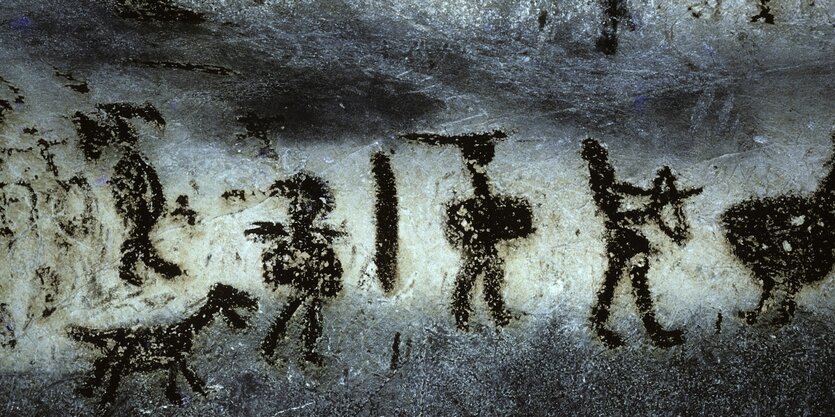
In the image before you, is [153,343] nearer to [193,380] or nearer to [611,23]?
[193,380]

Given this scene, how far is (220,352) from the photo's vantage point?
1.70m

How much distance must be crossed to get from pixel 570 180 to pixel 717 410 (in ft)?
2.64

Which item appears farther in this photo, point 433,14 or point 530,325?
point 433,14

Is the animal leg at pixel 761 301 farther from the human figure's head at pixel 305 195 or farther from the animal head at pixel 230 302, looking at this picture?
the animal head at pixel 230 302

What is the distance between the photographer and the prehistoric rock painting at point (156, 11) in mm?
1921

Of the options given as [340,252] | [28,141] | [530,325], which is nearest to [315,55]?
[340,252]

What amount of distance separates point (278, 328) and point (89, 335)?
0.52m

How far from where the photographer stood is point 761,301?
172 centimetres

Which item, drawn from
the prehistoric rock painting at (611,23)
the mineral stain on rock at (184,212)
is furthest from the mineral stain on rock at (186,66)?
the prehistoric rock painting at (611,23)

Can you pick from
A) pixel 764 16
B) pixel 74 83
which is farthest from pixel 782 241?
pixel 74 83

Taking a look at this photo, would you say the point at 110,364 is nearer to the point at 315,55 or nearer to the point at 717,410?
the point at 315,55

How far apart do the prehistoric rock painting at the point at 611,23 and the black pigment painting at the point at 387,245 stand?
0.30 metres

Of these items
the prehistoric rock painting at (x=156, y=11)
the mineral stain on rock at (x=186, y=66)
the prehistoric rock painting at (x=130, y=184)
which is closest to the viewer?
the prehistoric rock painting at (x=130, y=184)

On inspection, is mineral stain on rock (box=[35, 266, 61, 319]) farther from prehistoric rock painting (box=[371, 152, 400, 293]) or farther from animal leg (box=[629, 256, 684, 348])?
animal leg (box=[629, 256, 684, 348])
